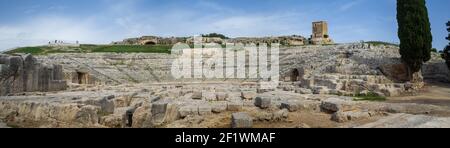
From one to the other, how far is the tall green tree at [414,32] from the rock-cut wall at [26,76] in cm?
2100

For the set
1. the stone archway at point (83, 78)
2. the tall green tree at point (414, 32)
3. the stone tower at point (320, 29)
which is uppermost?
the stone tower at point (320, 29)

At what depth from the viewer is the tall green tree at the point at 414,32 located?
2459 centimetres

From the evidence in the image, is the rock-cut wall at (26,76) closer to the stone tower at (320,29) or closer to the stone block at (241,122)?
the stone block at (241,122)

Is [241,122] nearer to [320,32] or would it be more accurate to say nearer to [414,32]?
[414,32]

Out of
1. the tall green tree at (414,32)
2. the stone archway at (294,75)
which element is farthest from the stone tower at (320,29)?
the tall green tree at (414,32)

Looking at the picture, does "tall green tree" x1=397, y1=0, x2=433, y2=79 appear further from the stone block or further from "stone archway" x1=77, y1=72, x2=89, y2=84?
"stone archway" x1=77, y1=72, x2=89, y2=84

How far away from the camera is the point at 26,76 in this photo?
67.4ft

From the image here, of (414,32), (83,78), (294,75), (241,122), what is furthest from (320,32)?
(241,122)

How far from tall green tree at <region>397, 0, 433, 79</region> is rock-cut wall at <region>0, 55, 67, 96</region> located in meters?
21.0

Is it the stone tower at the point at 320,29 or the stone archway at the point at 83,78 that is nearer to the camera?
the stone archway at the point at 83,78

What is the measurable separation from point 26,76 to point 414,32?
22.3 metres

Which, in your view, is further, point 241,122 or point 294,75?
point 294,75
